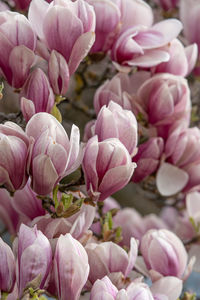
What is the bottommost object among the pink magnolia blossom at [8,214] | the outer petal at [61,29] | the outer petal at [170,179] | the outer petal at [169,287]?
the pink magnolia blossom at [8,214]

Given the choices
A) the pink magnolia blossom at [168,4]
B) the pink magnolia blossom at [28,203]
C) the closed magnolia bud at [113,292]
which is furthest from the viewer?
the pink magnolia blossom at [168,4]

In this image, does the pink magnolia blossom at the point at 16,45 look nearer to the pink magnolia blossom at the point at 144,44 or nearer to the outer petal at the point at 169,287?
the pink magnolia blossom at the point at 144,44

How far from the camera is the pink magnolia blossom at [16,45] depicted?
21.0 inches

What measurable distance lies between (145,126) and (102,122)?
0.15 m

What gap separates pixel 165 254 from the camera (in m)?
0.59

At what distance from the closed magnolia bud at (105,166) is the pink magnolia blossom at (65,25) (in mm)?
91

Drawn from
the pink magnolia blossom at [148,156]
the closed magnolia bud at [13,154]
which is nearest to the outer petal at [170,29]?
the pink magnolia blossom at [148,156]

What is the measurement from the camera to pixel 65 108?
2.72 feet

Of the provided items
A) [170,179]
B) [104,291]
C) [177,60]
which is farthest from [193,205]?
[104,291]

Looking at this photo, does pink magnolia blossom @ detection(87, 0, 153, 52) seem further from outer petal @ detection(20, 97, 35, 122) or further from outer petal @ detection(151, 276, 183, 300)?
outer petal @ detection(151, 276, 183, 300)

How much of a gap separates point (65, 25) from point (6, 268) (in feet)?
0.68

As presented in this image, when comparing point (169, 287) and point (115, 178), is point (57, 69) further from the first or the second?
point (169, 287)

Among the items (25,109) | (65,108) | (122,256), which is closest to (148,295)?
(122,256)

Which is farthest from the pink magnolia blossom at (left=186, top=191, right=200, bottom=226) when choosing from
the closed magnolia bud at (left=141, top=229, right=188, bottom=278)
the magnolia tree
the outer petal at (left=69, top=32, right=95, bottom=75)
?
the outer petal at (left=69, top=32, right=95, bottom=75)
